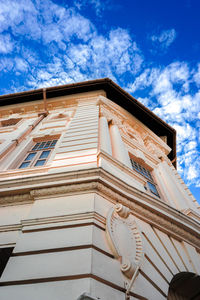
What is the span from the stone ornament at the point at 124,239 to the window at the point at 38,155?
4.48m

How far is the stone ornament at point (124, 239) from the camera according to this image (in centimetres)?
285

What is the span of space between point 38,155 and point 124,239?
5.79 meters

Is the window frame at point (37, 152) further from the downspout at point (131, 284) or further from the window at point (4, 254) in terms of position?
the downspout at point (131, 284)

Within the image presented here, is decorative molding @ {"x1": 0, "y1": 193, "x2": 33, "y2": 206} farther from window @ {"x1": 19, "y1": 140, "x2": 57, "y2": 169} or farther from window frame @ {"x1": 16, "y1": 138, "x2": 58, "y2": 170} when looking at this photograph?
window @ {"x1": 19, "y1": 140, "x2": 57, "y2": 169}

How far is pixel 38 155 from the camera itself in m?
8.03

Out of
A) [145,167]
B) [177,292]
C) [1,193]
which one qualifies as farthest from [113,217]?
[145,167]

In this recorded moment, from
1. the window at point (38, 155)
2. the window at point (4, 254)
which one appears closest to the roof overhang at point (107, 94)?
the window at point (38, 155)

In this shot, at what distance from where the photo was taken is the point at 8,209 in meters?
4.14

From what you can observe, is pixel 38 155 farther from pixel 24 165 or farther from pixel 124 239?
pixel 124 239

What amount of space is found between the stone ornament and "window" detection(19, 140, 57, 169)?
14.7ft

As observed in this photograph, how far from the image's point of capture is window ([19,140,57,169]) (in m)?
7.37

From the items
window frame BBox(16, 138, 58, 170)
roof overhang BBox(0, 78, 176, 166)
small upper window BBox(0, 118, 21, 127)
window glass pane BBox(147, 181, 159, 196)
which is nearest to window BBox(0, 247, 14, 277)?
window frame BBox(16, 138, 58, 170)

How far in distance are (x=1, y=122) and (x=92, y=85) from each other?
23.7 feet

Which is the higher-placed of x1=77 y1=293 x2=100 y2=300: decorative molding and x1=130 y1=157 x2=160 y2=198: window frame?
x1=130 y1=157 x2=160 y2=198: window frame
